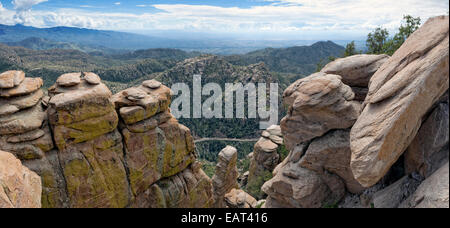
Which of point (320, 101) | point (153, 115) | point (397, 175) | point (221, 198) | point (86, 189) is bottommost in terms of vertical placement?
point (221, 198)

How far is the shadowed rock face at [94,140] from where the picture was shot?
72.8 feet

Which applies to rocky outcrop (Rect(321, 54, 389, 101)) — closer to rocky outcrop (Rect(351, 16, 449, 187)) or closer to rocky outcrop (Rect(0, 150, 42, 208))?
Result: rocky outcrop (Rect(351, 16, 449, 187))

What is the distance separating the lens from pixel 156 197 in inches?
1221

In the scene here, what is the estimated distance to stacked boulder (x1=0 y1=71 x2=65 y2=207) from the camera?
21.3 m

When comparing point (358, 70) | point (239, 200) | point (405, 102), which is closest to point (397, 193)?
point (405, 102)

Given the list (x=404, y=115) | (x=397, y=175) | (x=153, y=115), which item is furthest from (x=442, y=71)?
(x=153, y=115)

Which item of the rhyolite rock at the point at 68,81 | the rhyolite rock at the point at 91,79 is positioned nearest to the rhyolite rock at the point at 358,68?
the rhyolite rock at the point at 91,79

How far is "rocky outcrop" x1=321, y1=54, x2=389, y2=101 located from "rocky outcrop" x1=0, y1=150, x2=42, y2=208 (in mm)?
25910

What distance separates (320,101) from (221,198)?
33.9 m

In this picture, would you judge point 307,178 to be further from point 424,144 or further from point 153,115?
point 153,115

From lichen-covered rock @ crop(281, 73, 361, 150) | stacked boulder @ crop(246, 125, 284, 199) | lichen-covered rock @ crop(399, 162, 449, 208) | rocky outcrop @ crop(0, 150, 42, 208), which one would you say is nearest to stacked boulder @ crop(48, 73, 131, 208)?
rocky outcrop @ crop(0, 150, 42, 208)

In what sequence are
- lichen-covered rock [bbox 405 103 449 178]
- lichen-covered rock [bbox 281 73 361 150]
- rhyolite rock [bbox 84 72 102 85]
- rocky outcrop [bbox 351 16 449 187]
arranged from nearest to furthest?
1. rocky outcrop [bbox 351 16 449 187]
2. lichen-covered rock [bbox 405 103 449 178]
3. lichen-covered rock [bbox 281 73 361 150]
4. rhyolite rock [bbox 84 72 102 85]

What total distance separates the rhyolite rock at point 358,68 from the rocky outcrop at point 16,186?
25.9 meters

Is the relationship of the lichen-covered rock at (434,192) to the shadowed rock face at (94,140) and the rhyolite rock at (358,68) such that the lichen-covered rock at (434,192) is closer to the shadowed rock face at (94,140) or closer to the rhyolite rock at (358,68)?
the rhyolite rock at (358,68)
